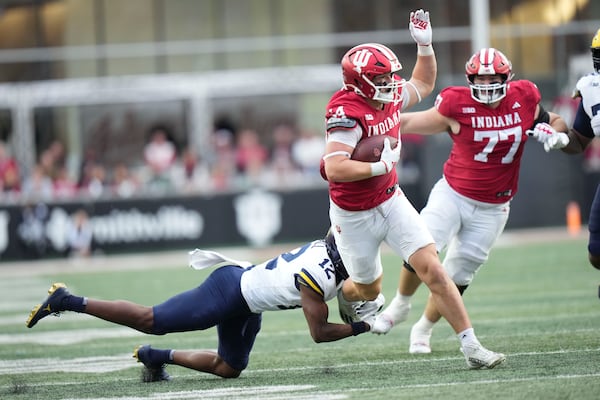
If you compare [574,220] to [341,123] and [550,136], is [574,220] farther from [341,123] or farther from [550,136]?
[341,123]

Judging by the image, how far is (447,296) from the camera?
6078 millimetres

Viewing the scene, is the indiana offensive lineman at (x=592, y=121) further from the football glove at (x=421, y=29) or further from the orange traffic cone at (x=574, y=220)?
the orange traffic cone at (x=574, y=220)

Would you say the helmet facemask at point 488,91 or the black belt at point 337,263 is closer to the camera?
the black belt at point 337,263

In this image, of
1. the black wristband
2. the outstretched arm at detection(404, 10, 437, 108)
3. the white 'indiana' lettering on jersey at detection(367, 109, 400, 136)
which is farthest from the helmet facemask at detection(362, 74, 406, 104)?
the black wristband

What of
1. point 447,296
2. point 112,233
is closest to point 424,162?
point 112,233

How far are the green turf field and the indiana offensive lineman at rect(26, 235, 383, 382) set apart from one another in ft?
0.90

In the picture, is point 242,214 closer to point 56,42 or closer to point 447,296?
point 56,42

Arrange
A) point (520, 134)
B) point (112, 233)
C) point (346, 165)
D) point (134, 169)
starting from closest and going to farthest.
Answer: point (346, 165) < point (520, 134) < point (112, 233) < point (134, 169)

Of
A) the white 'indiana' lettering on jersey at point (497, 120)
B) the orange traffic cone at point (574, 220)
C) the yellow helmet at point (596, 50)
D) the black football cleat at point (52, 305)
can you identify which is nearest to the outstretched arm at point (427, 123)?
the white 'indiana' lettering on jersey at point (497, 120)

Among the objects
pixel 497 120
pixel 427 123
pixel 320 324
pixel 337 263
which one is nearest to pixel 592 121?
pixel 497 120

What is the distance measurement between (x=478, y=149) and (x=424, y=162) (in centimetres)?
1095

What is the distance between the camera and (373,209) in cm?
617

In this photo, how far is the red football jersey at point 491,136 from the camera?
7027mm

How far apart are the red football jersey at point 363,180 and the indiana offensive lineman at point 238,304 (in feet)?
0.97
